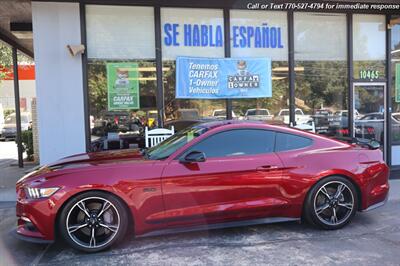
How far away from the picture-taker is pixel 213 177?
16.3 feet

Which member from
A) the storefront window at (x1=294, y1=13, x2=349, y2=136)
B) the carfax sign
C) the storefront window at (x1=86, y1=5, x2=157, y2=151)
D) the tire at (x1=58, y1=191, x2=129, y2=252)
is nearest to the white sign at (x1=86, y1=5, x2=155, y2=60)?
the storefront window at (x1=86, y1=5, x2=157, y2=151)

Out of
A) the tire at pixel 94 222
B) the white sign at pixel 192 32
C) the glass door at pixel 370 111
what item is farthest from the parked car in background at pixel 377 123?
the tire at pixel 94 222

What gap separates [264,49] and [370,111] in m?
2.95

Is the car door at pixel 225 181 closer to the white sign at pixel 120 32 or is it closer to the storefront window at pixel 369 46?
the white sign at pixel 120 32

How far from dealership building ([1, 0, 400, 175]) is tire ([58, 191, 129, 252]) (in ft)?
12.7

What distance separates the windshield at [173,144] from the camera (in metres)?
5.16

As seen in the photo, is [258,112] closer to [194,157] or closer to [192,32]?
[192,32]

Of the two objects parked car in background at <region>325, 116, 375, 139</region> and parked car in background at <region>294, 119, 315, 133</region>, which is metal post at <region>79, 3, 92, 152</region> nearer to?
parked car in background at <region>294, 119, 315, 133</region>

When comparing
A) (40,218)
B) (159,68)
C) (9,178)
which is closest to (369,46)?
(159,68)

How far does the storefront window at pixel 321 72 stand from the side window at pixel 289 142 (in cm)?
399

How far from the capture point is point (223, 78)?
29.5 feet

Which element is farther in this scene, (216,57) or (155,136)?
(216,57)

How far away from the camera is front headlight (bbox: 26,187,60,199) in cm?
454

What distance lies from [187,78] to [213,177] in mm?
4257
